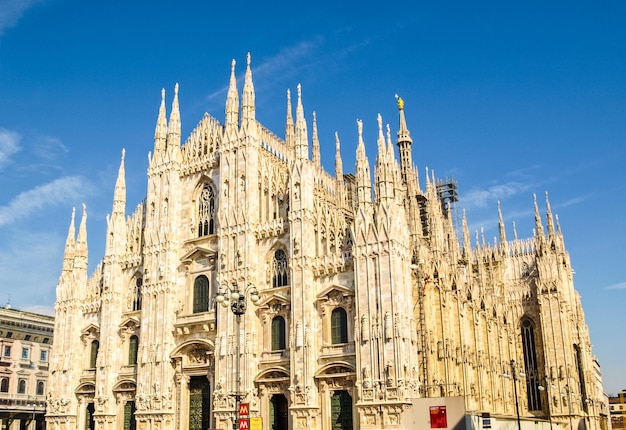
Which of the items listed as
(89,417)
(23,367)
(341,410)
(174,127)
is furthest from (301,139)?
(23,367)

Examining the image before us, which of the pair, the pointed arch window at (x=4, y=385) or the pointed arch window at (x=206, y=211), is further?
the pointed arch window at (x=4, y=385)

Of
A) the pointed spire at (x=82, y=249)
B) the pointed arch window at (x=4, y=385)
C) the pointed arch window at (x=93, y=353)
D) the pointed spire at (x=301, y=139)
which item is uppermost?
the pointed spire at (x=301, y=139)

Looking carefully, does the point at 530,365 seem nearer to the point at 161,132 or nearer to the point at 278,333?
the point at 278,333

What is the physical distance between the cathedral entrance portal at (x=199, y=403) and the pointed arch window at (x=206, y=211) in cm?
1085

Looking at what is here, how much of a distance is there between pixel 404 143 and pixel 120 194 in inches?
1264

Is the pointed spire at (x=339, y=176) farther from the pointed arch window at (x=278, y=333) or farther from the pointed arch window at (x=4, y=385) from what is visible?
the pointed arch window at (x=4, y=385)

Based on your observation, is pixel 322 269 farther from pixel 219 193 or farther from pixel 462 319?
pixel 462 319

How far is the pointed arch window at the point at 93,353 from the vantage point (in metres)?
55.4

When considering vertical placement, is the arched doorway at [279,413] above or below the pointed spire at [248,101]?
below

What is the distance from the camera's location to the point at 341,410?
42438mm

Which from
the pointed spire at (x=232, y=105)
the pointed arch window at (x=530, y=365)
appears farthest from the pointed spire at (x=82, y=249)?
the pointed arch window at (x=530, y=365)

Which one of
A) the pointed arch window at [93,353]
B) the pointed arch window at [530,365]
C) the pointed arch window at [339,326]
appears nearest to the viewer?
the pointed arch window at [339,326]

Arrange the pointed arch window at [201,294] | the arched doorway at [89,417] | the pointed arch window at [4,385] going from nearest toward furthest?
the pointed arch window at [201,294] → the arched doorway at [89,417] → the pointed arch window at [4,385]

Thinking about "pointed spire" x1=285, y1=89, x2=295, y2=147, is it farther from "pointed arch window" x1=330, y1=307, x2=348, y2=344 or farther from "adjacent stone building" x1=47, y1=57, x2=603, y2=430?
"pointed arch window" x1=330, y1=307, x2=348, y2=344
